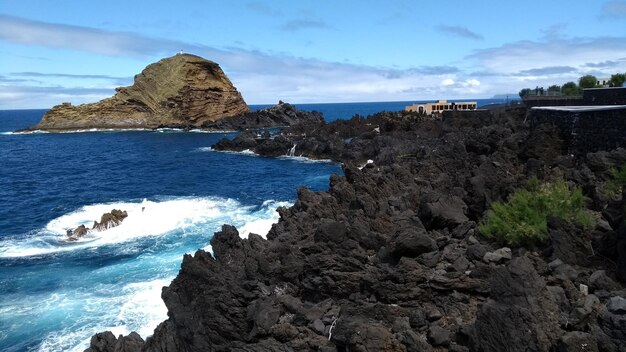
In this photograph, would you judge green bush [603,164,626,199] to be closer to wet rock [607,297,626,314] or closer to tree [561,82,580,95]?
wet rock [607,297,626,314]

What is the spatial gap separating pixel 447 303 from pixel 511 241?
3138 mm

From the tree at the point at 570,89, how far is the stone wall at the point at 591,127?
30780 millimetres

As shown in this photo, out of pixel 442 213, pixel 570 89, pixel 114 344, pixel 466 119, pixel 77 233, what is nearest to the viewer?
pixel 114 344

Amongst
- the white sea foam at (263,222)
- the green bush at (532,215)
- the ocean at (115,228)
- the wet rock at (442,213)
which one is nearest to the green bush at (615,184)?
the green bush at (532,215)

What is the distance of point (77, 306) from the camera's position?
18.6 metres

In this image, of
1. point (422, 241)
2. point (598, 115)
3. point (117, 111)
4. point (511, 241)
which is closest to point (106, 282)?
point (422, 241)

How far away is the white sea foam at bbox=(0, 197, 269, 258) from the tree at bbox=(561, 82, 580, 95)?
36.0 m

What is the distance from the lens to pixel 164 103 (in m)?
118

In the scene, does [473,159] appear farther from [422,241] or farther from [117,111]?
[117,111]

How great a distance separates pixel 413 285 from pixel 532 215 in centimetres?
442

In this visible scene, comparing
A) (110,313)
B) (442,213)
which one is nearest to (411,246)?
(442,213)

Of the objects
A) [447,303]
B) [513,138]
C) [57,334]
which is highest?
[513,138]

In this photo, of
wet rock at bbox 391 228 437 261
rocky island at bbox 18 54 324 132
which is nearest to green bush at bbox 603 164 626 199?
wet rock at bbox 391 228 437 261

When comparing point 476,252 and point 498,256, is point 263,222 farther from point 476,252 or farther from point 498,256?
point 498,256
